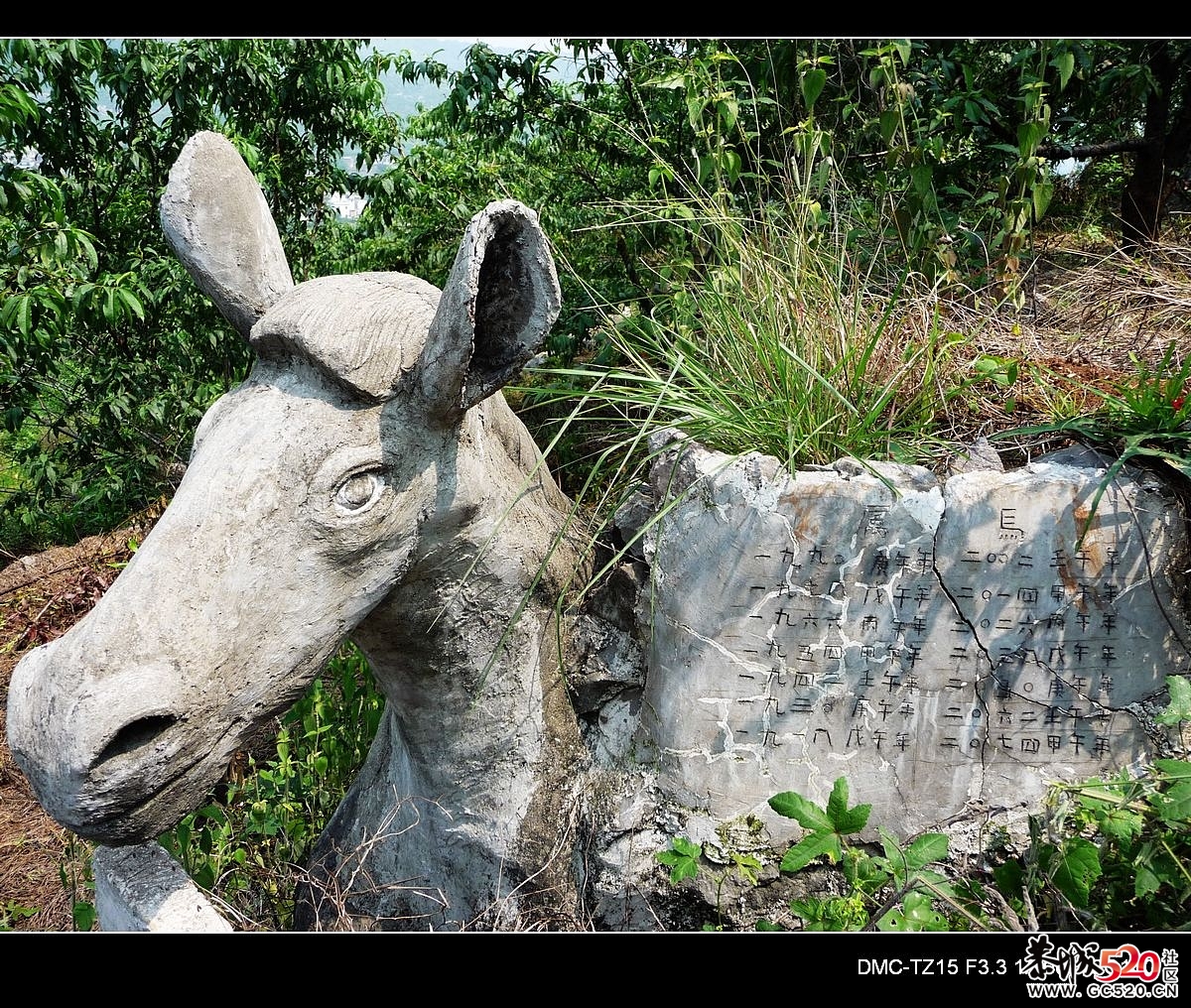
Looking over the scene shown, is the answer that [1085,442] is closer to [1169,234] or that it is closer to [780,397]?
[780,397]

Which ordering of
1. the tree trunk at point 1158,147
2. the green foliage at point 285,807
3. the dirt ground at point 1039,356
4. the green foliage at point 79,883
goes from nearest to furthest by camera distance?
the dirt ground at point 1039,356 < the green foliage at point 79,883 < the green foliage at point 285,807 < the tree trunk at point 1158,147

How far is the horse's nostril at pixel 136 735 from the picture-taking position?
1683 mm

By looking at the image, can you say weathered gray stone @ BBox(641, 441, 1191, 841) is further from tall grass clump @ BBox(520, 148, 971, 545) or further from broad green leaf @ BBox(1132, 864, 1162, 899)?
broad green leaf @ BBox(1132, 864, 1162, 899)

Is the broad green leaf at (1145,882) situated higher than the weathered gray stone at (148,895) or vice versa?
the weathered gray stone at (148,895)

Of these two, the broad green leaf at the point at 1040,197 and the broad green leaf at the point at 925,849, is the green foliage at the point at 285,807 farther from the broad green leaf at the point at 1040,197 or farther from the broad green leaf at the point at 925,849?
the broad green leaf at the point at 1040,197

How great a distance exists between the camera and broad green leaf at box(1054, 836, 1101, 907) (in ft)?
6.81

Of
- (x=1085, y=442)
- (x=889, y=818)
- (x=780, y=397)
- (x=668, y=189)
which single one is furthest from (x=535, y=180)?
(x=889, y=818)

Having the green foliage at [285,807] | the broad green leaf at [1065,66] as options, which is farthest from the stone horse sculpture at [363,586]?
the broad green leaf at [1065,66]

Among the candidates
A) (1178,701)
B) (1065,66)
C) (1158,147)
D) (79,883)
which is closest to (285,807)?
(79,883)

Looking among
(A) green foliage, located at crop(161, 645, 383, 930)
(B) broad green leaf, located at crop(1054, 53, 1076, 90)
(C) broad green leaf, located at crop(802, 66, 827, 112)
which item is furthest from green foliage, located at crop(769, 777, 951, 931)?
(B) broad green leaf, located at crop(1054, 53, 1076, 90)

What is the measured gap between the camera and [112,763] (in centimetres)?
169

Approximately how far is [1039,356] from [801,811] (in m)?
1.53

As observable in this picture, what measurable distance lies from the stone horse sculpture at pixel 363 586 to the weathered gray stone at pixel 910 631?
366mm

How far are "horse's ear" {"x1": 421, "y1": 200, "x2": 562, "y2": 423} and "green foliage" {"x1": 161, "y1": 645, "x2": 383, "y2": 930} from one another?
169 cm
